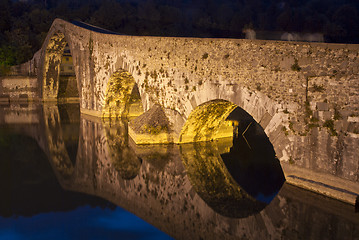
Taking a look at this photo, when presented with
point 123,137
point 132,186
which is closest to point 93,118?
point 123,137

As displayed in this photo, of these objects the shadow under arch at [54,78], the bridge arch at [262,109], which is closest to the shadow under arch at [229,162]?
the bridge arch at [262,109]

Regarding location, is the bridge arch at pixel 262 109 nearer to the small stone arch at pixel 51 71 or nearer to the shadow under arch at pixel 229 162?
the shadow under arch at pixel 229 162

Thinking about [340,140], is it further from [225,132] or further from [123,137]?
[123,137]

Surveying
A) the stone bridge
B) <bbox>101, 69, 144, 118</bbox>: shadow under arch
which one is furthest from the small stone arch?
the stone bridge

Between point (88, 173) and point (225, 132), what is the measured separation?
6.10 m

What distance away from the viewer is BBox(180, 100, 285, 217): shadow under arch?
32.4 feet

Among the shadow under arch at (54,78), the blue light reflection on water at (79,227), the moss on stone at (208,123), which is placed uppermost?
the shadow under arch at (54,78)

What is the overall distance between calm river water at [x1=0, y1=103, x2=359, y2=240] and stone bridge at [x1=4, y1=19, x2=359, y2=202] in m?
0.66

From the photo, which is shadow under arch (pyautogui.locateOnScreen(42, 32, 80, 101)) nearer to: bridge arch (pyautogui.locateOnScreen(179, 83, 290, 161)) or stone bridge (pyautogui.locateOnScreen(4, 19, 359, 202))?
stone bridge (pyautogui.locateOnScreen(4, 19, 359, 202))

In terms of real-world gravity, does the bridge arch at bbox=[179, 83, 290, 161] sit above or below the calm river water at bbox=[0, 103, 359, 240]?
above

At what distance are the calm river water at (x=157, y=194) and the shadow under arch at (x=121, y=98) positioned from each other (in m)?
5.41

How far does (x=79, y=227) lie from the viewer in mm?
8859

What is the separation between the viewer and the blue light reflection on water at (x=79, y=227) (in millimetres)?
8328

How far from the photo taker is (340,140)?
9.01m
